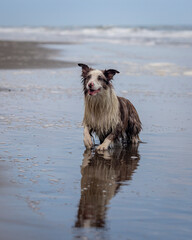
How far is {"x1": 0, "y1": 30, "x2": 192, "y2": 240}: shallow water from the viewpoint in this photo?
3799 mm

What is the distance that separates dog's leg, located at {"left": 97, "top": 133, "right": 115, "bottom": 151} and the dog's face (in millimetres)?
605

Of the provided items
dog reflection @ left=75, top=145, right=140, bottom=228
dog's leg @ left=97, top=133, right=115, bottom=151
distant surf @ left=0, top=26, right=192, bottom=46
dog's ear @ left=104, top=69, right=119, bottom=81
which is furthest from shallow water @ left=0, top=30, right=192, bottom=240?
distant surf @ left=0, top=26, right=192, bottom=46

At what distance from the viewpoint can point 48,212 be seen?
4031mm

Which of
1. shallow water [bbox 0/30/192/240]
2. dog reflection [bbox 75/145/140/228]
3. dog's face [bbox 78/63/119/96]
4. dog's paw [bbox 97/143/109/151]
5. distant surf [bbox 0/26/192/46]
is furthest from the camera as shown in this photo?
distant surf [bbox 0/26/192/46]

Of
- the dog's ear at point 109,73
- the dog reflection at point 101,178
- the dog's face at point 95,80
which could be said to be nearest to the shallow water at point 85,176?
the dog reflection at point 101,178

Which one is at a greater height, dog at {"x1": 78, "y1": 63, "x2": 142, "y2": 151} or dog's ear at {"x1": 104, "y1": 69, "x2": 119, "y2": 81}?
dog's ear at {"x1": 104, "y1": 69, "x2": 119, "y2": 81}

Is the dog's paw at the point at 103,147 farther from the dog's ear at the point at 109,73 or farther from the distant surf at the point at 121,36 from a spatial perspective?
the distant surf at the point at 121,36

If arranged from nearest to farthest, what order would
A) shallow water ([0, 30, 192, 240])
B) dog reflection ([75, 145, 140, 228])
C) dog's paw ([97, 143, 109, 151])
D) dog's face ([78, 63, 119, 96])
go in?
shallow water ([0, 30, 192, 240]) < dog reflection ([75, 145, 140, 228]) < dog's face ([78, 63, 119, 96]) < dog's paw ([97, 143, 109, 151])

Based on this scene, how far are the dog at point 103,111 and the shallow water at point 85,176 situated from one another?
209 millimetres

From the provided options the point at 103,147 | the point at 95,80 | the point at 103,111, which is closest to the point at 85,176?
the point at 103,147

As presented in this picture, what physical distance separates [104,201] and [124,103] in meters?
3.18

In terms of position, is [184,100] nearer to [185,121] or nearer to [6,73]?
[185,121]

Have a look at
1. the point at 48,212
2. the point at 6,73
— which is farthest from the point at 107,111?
the point at 6,73

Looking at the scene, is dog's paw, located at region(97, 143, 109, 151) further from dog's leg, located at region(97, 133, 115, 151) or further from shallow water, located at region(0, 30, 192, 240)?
shallow water, located at region(0, 30, 192, 240)
